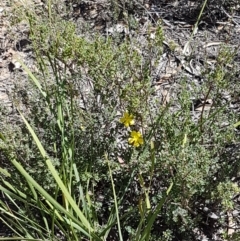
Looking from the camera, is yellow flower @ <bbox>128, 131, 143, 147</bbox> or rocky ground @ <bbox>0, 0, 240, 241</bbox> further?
rocky ground @ <bbox>0, 0, 240, 241</bbox>

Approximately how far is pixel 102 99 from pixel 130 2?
128 cm

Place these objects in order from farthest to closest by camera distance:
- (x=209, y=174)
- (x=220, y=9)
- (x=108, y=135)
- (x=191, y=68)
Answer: (x=220, y=9) → (x=191, y=68) → (x=108, y=135) → (x=209, y=174)

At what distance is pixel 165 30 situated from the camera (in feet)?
10.4

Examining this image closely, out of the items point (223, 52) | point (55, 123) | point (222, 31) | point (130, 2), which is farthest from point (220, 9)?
point (55, 123)

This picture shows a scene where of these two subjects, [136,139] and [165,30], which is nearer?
[136,139]

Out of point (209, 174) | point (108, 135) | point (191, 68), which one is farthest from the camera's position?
point (191, 68)

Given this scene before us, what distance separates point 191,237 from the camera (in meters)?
2.12

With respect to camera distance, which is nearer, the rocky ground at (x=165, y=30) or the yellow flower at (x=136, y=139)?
the yellow flower at (x=136, y=139)

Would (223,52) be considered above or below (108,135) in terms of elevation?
above

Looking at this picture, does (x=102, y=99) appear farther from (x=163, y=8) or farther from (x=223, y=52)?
(x=163, y=8)

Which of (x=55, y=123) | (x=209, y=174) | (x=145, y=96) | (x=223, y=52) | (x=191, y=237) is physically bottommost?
(x=191, y=237)

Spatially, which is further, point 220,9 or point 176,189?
point 220,9

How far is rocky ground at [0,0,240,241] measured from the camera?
296cm

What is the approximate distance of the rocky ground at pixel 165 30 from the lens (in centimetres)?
296
